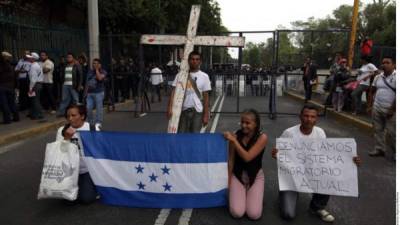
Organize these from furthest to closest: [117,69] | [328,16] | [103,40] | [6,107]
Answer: [328,16], [103,40], [117,69], [6,107]

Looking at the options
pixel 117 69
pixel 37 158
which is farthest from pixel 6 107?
pixel 117 69

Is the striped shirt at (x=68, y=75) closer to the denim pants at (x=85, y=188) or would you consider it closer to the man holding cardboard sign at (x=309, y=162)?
the denim pants at (x=85, y=188)

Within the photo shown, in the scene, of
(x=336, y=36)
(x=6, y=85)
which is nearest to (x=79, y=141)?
(x=6, y=85)

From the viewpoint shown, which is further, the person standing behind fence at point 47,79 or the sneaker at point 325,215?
the person standing behind fence at point 47,79

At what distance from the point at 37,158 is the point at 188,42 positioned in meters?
3.48

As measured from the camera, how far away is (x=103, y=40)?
16.1 metres

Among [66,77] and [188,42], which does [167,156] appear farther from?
[66,77]

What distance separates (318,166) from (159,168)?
1668 mm

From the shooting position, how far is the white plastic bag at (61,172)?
4340 mm

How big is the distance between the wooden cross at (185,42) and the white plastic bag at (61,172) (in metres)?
1.25

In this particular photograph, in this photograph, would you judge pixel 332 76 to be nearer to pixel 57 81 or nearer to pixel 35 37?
pixel 57 81

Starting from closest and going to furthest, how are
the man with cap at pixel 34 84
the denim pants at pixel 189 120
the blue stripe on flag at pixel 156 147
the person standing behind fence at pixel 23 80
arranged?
the blue stripe on flag at pixel 156 147 < the denim pants at pixel 189 120 < the man with cap at pixel 34 84 < the person standing behind fence at pixel 23 80

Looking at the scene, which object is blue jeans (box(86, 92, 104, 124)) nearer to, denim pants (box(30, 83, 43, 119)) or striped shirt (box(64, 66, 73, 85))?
striped shirt (box(64, 66, 73, 85))

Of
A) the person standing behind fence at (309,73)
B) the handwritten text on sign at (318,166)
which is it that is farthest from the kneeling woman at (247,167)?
the person standing behind fence at (309,73)
